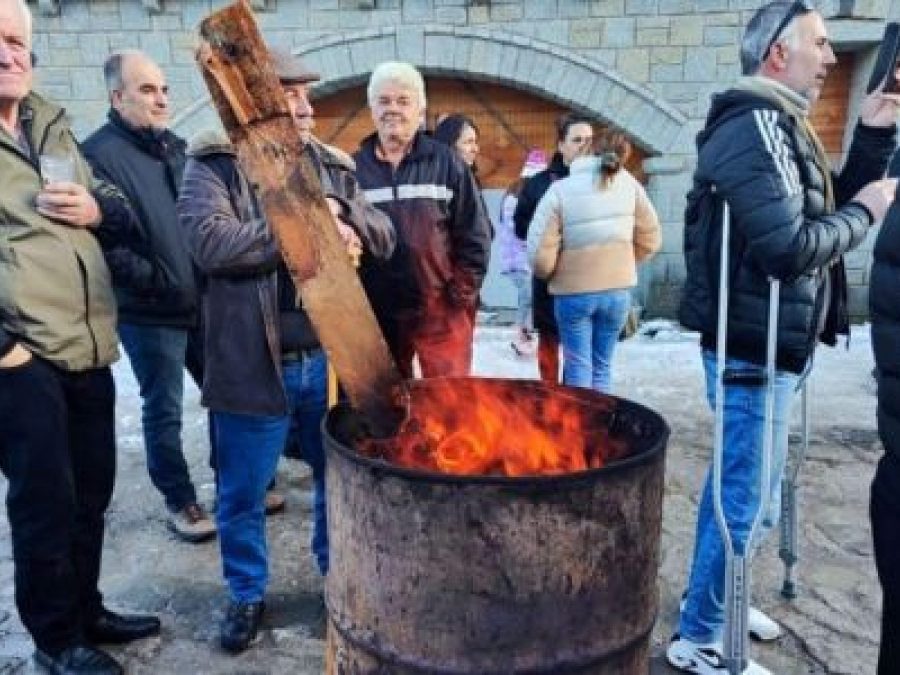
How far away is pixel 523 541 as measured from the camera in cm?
170

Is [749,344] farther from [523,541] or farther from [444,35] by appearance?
[444,35]

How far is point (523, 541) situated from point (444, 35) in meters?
8.08

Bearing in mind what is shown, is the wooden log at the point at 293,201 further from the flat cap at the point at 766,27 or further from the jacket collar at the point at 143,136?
the jacket collar at the point at 143,136

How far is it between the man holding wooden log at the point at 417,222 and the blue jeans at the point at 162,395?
3.47 feet

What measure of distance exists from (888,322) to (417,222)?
2432 mm

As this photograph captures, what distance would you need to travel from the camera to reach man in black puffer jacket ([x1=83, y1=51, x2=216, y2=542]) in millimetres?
3725

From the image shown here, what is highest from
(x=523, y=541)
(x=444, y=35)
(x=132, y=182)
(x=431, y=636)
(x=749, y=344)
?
(x=444, y=35)

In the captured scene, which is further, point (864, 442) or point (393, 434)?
point (864, 442)

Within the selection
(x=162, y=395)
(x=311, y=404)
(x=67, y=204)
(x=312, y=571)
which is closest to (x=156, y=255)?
(x=162, y=395)

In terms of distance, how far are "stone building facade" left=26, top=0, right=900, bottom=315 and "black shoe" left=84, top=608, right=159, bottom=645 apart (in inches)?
281

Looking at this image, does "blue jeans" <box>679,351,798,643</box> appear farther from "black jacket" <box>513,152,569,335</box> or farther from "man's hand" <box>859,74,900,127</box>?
"black jacket" <box>513,152,569,335</box>

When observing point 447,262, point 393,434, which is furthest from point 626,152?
point 393,434

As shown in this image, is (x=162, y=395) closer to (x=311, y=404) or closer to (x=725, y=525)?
(x=311, y=404)

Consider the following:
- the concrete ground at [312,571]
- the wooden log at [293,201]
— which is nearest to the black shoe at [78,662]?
the concrete ground at [312,571]
